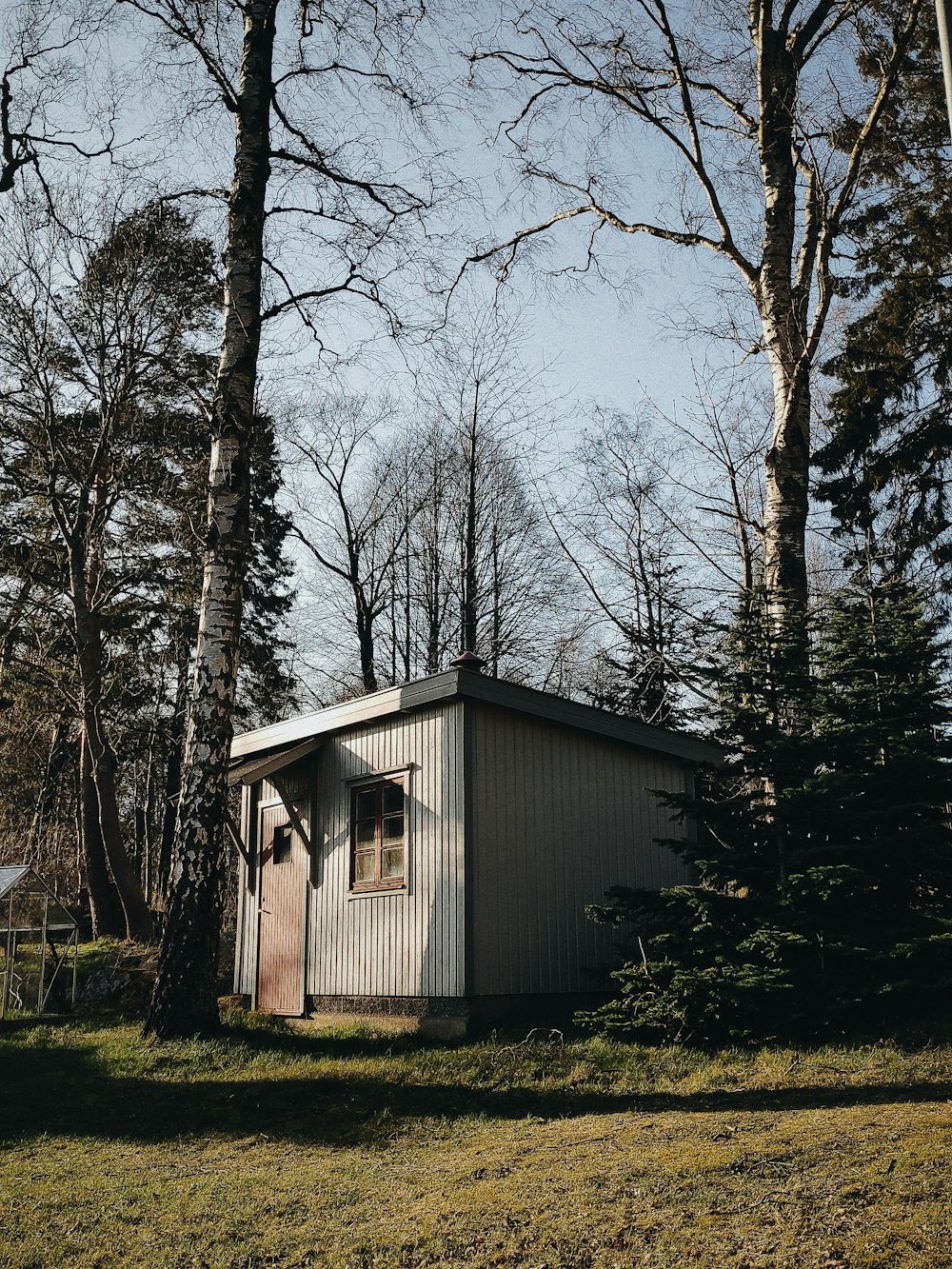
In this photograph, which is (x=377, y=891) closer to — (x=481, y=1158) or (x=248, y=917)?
(x=248, y=917)

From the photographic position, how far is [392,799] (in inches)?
446

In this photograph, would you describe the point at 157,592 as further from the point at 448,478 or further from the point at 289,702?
the point at 448,478

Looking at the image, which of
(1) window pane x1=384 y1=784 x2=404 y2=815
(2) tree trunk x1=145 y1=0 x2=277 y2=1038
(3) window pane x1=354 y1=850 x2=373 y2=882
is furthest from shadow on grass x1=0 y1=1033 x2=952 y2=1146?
(1) window pane x1=384 y1=784 x2=404 y2=815

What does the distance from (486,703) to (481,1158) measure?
531cm

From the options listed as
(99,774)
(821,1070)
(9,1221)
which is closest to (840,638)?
(821,1070)

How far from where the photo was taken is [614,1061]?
8.17 m

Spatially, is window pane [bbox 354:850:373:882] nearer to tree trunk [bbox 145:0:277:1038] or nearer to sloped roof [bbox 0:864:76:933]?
tree trunk [bbox 145:0:277:1038]

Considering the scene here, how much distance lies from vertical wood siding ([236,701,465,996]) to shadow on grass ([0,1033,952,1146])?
6.58 ft

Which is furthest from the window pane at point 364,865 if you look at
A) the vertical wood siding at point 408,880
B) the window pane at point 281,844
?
the window pane at point 281,844

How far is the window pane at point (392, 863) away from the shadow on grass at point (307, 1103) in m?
2.80

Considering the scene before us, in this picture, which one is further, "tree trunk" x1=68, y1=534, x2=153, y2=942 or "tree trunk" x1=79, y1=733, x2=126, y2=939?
"tree trunk" x1=79, y1=733, x2=126, y2=939

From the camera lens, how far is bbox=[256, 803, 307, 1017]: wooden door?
40.5ft

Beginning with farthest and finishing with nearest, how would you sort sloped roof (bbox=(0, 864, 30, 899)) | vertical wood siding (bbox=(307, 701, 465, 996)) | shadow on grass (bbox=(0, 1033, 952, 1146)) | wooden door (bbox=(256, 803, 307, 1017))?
sloped roof (bbox=(0, 864, 30, 899)), wooden door (bbox=(256, 803, 307, 1017)), vertical wood siding (bbox=(307, 701, 465, 996)), shadow on grass (bbox=(0, 1033, 952, 1146))

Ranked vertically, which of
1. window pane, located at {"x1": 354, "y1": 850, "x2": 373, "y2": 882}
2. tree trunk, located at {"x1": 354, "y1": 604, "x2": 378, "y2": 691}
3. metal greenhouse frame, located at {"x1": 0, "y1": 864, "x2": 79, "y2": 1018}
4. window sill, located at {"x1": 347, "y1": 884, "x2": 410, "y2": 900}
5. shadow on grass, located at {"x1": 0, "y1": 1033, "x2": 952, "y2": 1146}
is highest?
tree trunk, located at {"x1": 354, "y1": 604, "x2": 378, "y2": 691}
